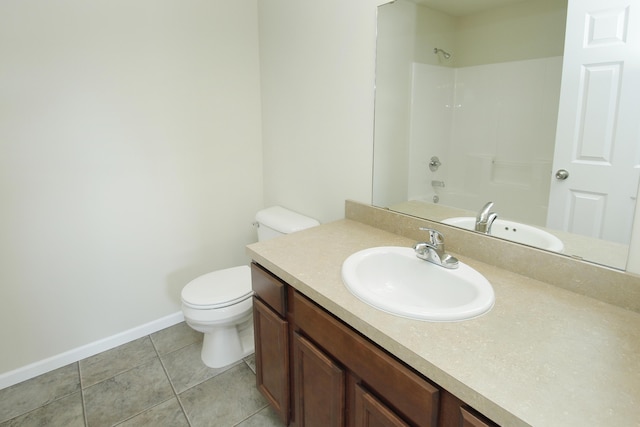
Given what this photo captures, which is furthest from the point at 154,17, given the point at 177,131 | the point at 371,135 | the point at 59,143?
the point at 371,135

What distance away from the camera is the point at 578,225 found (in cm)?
109

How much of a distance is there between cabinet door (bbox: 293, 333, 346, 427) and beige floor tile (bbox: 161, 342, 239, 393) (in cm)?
78

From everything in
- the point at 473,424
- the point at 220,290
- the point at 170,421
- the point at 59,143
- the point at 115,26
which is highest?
the point at 115,26

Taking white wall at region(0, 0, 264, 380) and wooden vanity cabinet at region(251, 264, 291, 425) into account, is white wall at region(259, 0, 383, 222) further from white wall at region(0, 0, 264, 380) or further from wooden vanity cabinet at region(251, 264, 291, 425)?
wooden vanity cabinet at region(251, 264, 291, 425)

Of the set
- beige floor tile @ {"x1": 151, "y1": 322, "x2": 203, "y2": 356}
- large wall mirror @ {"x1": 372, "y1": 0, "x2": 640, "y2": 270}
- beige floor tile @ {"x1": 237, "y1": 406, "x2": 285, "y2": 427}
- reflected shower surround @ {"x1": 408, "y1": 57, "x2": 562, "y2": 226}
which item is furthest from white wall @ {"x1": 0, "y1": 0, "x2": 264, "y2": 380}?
reflected shower surround @ {"x1": 408, "y1": 57, "x2": 562, "y2": 226}

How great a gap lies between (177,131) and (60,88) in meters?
0.60

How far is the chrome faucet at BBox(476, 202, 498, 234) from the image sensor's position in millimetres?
1286

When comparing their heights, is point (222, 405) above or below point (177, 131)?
below

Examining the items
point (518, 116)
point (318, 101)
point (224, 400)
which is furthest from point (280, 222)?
point (518, 116)

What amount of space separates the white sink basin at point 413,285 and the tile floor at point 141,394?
895 mm

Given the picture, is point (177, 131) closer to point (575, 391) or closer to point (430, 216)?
Answer: point (430, 216)

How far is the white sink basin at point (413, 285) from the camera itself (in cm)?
93

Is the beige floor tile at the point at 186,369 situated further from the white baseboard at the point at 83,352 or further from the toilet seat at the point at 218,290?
the toilet seat at the point at 218,290

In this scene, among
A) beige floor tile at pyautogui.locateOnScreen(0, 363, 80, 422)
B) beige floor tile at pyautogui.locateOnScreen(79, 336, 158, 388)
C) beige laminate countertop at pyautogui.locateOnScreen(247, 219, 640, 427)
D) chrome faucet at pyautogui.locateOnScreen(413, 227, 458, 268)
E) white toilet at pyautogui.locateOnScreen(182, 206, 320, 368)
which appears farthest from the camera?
beige floor tile at pyautogui.locateOnScreen(79, 336, 158, 388)
